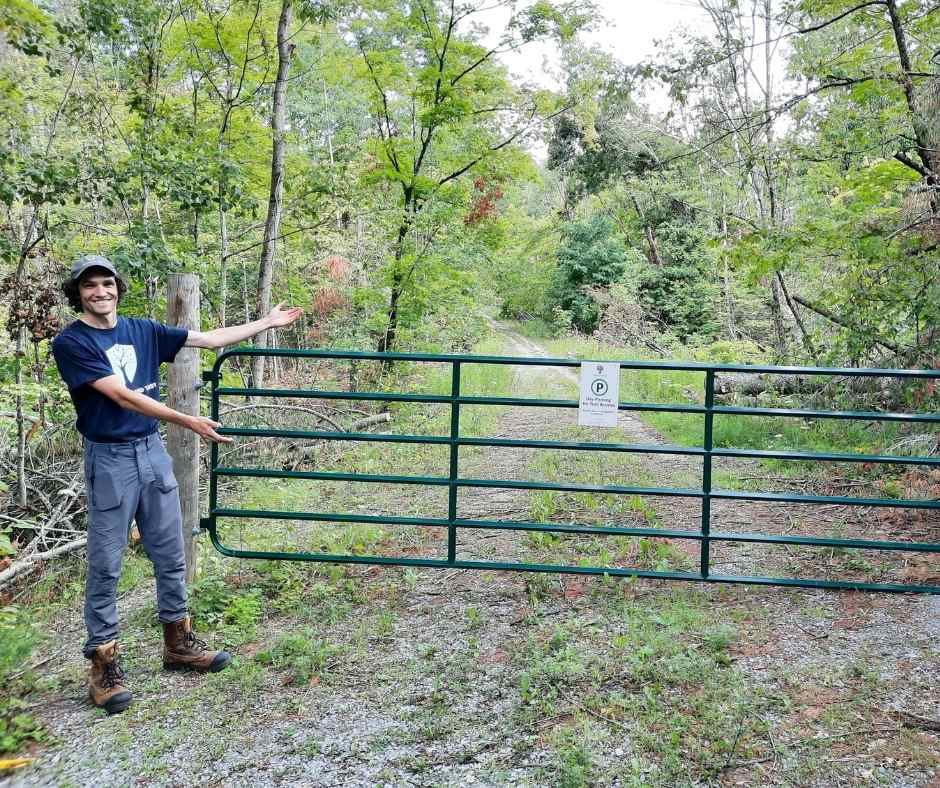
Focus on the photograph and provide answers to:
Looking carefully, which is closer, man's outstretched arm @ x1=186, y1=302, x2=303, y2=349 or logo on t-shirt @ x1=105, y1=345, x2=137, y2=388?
logo on t-shirt @ x1=105, y1=345, x2=137, y2=388

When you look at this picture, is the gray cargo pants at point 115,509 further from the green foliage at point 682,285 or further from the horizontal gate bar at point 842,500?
the green foliage at point 682,285

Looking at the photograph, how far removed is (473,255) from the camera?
1381 centimetres

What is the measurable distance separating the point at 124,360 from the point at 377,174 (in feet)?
28.9

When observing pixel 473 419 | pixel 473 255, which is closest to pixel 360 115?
pixel 473 255

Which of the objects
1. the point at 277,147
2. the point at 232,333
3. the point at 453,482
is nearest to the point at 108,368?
the point at 232,333

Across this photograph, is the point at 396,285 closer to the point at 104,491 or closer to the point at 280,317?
the point at 280,317

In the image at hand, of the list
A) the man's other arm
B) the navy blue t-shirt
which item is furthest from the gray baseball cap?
the man's other arm

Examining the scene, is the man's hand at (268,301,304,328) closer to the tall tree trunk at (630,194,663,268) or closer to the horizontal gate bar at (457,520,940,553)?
the horizontal gate bar at (457,520,940,553)

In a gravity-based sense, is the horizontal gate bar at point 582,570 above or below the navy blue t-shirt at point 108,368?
below

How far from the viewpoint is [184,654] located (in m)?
3.84

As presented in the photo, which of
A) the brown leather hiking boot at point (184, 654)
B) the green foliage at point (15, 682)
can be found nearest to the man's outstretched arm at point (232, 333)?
the brown leather hiking boot at point (184, 654)

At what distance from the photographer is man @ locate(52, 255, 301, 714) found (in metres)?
3.29

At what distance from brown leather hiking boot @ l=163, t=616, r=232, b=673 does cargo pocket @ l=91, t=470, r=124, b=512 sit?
807 mm

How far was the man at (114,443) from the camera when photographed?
329cm
